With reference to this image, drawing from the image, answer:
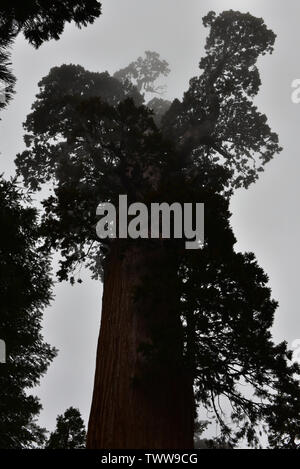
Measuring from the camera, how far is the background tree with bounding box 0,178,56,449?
7.71 metres

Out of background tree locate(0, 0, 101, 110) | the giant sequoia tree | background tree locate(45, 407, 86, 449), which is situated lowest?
background tree locate(45, 407, 86, 449)

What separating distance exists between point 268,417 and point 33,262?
6.91 metres

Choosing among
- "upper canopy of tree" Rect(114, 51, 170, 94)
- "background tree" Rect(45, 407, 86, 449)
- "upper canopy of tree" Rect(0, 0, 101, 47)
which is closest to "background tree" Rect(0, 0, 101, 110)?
"upper canopy of tree" Rect(0, 0, 101, 47)

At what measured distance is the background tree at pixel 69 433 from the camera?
22.7 ft

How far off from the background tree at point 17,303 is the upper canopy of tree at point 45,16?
3.14m

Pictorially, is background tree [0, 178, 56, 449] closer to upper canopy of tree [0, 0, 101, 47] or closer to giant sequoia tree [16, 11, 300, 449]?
giant sequoia tree [16, 11, 300, 449]

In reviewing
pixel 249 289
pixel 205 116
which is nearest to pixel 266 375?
pixel 249 289

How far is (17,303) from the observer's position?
8.52m

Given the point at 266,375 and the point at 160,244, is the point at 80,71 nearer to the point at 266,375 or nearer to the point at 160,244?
the point at 160,244

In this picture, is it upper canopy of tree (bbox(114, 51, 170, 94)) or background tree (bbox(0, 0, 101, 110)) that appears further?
upper canopy of tree (bbox(114, 51, 170, 94))

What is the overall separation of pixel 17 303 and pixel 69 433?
2.82 metres

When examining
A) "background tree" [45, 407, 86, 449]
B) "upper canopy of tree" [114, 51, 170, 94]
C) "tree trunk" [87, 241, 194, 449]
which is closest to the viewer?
"tree trunk" [87, 241, 194, 449]

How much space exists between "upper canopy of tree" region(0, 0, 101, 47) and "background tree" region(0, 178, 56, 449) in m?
3.14
